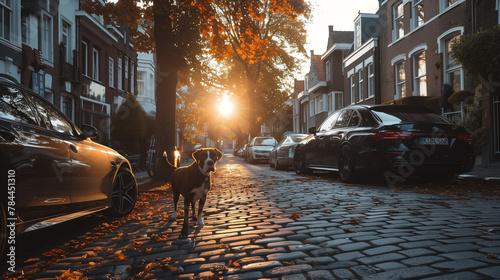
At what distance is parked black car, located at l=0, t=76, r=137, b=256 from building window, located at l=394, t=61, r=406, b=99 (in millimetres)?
19732

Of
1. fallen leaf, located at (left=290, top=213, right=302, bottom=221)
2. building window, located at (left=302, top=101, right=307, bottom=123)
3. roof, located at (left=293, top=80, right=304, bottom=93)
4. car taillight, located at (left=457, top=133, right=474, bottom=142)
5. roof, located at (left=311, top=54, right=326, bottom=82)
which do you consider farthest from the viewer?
roof, located at (left=293, top=80, right=304, bottom=93)

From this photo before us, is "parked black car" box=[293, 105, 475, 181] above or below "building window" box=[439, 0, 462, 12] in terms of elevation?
below

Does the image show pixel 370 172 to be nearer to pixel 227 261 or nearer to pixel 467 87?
pixel 227 261

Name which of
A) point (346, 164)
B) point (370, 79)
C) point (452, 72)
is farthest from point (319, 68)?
point (346, 164)

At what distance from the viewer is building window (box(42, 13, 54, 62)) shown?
16.7m

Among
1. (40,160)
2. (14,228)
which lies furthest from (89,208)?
(14,228)

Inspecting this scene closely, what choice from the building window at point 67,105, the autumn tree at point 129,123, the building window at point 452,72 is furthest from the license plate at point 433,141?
the building window at point 67,105

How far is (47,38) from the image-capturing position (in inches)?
671

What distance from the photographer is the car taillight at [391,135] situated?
7.61 m

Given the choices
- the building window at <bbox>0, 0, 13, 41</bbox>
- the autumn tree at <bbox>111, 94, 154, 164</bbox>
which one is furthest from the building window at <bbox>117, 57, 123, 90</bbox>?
the building window at <bbox>0, 0, 13, 41</bbox>

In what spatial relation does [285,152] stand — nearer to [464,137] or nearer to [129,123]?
[464,137]

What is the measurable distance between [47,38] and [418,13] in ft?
55.1

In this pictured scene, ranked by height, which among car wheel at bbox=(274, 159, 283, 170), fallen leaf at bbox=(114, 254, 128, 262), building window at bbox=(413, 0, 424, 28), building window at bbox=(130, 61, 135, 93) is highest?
building window at bbox=(413, 0, 424, 28)

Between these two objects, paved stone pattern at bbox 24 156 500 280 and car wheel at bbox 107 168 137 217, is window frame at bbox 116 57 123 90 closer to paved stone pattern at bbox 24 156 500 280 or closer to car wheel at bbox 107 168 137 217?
car wheel at bbox 107 168 137 217
